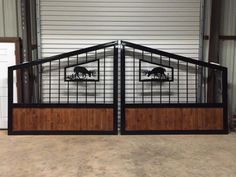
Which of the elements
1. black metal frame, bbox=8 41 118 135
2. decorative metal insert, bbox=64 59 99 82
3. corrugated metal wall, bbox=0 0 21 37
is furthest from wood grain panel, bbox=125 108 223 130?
corrugated metal wall, bbox=0 0 21 37

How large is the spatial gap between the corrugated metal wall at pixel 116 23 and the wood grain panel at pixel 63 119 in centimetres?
124

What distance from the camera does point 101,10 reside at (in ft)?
19.9

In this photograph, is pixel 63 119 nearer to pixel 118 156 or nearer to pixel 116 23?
pixel 118 156

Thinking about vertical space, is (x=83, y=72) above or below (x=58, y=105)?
above

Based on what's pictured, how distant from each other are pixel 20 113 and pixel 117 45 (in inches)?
83.8

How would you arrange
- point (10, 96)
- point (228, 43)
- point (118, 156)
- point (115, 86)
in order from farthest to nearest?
point (228, 43)
point (115, 86)
point (10, 96)
point (118, 156)

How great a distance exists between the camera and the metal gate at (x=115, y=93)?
5.60 metres

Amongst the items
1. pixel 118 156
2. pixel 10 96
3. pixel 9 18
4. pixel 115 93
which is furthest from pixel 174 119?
pixel 9 18

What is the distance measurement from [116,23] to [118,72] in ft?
3.37

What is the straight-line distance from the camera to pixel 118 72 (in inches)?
227

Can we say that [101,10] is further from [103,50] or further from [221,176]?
[221,176]

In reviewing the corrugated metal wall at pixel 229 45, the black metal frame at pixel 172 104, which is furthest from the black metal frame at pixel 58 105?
the corrugated metal wall at pixel 229 45

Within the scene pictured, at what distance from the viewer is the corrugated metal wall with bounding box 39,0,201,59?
605 cm

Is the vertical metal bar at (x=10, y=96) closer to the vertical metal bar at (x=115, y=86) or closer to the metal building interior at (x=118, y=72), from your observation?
the metal building interior at (x=118, y=72)
